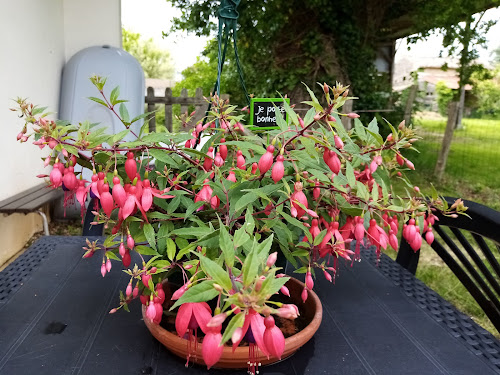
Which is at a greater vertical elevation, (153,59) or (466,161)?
(153,59)

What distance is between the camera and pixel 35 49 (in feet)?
9.17

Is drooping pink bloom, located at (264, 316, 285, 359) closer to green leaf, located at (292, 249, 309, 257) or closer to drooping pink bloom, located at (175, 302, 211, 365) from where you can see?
drooping pink bloom, located at (175, 302, 211, 365)

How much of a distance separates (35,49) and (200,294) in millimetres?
2831

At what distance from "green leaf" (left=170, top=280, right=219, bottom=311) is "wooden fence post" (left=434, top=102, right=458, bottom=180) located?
15.6ft

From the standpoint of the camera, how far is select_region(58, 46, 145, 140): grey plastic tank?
3.08m

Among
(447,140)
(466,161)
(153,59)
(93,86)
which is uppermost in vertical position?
(153,59)

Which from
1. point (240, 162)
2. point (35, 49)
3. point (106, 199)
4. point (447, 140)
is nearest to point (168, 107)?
point (35, 49)

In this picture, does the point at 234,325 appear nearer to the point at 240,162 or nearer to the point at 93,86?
the point at 240,162

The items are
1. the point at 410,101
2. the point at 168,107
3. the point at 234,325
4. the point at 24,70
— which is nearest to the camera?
the point at 234,325

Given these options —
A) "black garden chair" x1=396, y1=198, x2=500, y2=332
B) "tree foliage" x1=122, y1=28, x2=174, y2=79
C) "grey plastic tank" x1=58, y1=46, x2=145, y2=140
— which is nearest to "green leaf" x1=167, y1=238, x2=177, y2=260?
"black garden chair" x1=396, y1=198, x2=500, y2=332

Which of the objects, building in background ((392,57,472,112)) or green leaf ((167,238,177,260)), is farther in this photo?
building in background ((392,57,472,112))

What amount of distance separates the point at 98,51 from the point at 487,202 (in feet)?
12.8

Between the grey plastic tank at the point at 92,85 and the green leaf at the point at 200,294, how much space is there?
2.73 meters

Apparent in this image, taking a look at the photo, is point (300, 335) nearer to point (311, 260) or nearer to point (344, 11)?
Answer: point (311, 260)
